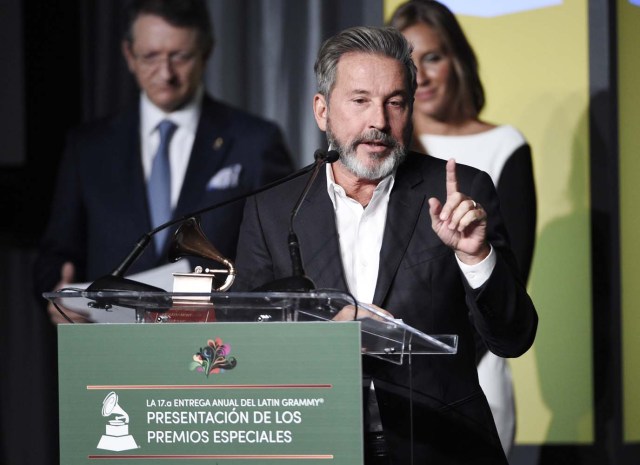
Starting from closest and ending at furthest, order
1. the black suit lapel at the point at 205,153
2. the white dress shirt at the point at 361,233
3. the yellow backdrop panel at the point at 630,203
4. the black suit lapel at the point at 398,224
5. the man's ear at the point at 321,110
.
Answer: the black suit lapel at the point at 398,224
the white dress shirt at the point at 361,233
the man's ear at the point at 321,110
the yellow backdrop panel at the point at 630,203
the black suit lapel at the point at 205,153

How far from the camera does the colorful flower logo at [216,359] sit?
5.85ft

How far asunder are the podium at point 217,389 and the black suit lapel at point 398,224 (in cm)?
51

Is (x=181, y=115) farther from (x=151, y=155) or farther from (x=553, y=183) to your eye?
(x=553, y=183)

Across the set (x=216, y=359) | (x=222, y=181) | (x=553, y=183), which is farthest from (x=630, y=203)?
(x=216, y=359)

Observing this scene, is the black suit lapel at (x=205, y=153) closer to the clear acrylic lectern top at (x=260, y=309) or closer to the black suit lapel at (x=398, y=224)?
the black suit lapel at (x=398, y=224)

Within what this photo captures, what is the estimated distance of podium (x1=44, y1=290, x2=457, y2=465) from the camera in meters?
1.75

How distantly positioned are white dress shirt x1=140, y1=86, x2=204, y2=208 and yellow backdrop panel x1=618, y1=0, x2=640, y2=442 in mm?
1826

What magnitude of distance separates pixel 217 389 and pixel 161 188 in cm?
264

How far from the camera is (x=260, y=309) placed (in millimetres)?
1938

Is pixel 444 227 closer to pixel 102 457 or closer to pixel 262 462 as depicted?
pixel 262 462

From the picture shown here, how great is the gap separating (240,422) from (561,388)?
259 centimetres

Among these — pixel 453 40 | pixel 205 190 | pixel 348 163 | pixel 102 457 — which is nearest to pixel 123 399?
pixel 102 457

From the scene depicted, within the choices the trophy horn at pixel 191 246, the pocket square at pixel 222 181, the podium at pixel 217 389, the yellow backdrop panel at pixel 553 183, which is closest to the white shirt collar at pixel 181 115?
the pocket square at pixel 222 181

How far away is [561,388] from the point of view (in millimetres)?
4070
